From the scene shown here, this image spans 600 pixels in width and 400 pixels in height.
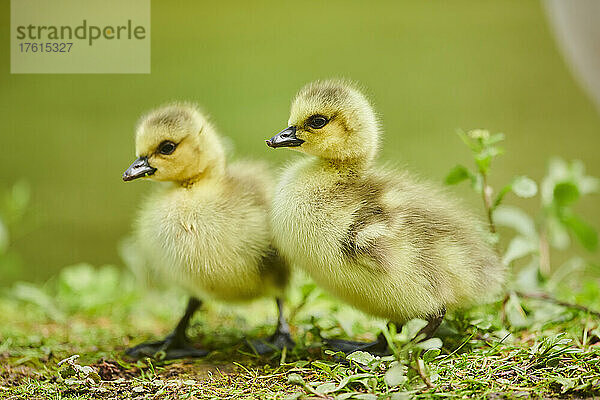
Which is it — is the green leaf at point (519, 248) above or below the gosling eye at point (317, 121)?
below

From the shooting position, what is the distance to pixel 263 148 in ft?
13.8

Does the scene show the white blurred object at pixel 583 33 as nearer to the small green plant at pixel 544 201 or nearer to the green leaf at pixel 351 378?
the small green plant at pixel 544 201

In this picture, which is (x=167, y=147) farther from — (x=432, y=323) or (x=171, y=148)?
(x=432, y=323)

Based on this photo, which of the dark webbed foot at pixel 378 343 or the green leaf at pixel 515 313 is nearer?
the dark webbed foot at pixel 378 343

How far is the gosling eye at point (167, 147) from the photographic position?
1.56 meters

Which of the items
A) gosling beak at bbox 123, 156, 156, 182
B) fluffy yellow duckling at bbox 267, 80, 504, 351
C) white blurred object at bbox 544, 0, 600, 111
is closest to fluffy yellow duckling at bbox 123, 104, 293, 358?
gosling beak at bbox 123, 156, 156, 182

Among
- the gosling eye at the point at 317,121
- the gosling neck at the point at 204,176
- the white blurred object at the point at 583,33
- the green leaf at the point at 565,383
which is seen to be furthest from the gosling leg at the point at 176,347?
the white blurred object at the point at 583,33

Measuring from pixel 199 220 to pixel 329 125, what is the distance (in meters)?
0.35

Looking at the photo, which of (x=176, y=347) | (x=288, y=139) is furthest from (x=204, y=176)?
(x=176, y=347)

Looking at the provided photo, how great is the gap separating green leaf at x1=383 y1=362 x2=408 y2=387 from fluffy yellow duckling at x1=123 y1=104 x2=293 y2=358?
0.44m

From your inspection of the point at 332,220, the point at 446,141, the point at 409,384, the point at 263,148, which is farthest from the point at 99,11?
the point at 409,384

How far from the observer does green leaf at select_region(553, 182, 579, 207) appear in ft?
6.11

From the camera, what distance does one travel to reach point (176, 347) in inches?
64.9

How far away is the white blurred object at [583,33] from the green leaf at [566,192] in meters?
0.67
